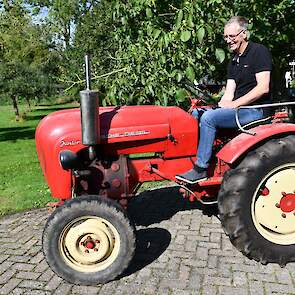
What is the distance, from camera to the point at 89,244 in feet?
10.9

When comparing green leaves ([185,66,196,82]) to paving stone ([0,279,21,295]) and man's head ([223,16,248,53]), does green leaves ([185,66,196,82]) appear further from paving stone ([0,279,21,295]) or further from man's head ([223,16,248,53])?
paving stone ([0,279,21,295])

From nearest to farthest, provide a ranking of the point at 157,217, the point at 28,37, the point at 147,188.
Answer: the point at 157,217 → the point at 147,188 → the point at 28,37

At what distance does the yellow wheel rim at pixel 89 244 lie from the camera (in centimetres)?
330

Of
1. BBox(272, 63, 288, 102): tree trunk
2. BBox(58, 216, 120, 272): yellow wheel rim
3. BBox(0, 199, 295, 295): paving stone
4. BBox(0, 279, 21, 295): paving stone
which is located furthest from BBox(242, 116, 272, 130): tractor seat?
BBox(272, 63, 288, 102): tree trunk

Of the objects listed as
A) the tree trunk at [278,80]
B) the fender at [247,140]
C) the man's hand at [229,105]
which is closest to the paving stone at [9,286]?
the fender at [247,140]

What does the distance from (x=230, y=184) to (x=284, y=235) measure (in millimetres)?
705

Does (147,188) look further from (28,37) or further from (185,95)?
(28,37)

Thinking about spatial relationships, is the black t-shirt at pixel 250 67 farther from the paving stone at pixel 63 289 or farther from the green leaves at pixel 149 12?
the paving stone at pixel 63 289

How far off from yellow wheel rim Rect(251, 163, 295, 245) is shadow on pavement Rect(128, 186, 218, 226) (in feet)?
3.65

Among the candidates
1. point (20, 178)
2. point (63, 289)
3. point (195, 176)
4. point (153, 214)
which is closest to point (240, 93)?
point (195, 176)

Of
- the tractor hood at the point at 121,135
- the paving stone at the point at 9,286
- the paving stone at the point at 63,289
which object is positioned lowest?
the paving stone at the point at 9,286

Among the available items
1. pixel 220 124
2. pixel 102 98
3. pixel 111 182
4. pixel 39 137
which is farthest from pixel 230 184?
pixel 102 98

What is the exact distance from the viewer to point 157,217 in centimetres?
465

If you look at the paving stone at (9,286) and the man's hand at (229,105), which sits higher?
the man's hand at (229,105)
